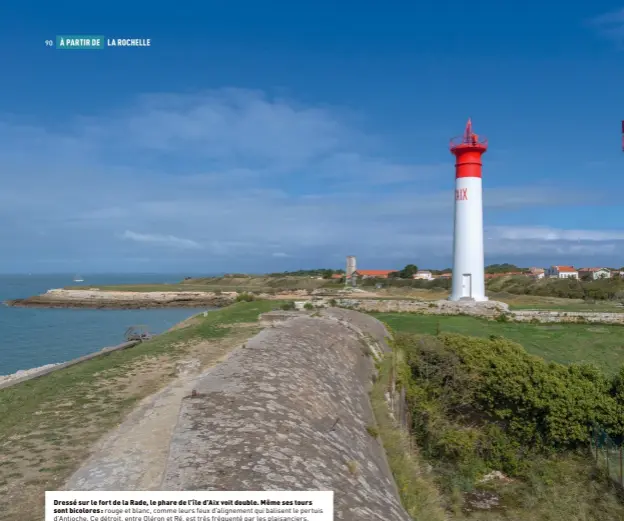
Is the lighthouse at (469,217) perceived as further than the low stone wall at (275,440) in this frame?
Yes

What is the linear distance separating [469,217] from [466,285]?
325 cm

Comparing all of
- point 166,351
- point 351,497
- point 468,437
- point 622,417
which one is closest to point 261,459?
point 351,497

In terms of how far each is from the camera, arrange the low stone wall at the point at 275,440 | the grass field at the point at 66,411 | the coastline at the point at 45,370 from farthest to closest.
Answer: the coastline at the point at 45,370 < the grass field at the point at 66,411 < the low stone wall at the point at 275,440

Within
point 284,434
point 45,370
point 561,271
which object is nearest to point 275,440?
point 284,434

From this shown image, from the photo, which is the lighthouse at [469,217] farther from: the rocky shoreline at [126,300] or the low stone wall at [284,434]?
the rocky shoreline at [126,300]

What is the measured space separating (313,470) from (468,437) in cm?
796

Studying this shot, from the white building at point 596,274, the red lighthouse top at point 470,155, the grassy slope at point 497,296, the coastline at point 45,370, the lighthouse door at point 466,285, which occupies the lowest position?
the coastline at point 45,370

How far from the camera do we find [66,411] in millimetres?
5879

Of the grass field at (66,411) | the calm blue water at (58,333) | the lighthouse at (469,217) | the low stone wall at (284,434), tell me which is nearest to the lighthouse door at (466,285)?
the lighthouse at (469,217)

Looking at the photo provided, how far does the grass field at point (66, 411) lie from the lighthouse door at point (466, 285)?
593 inches
